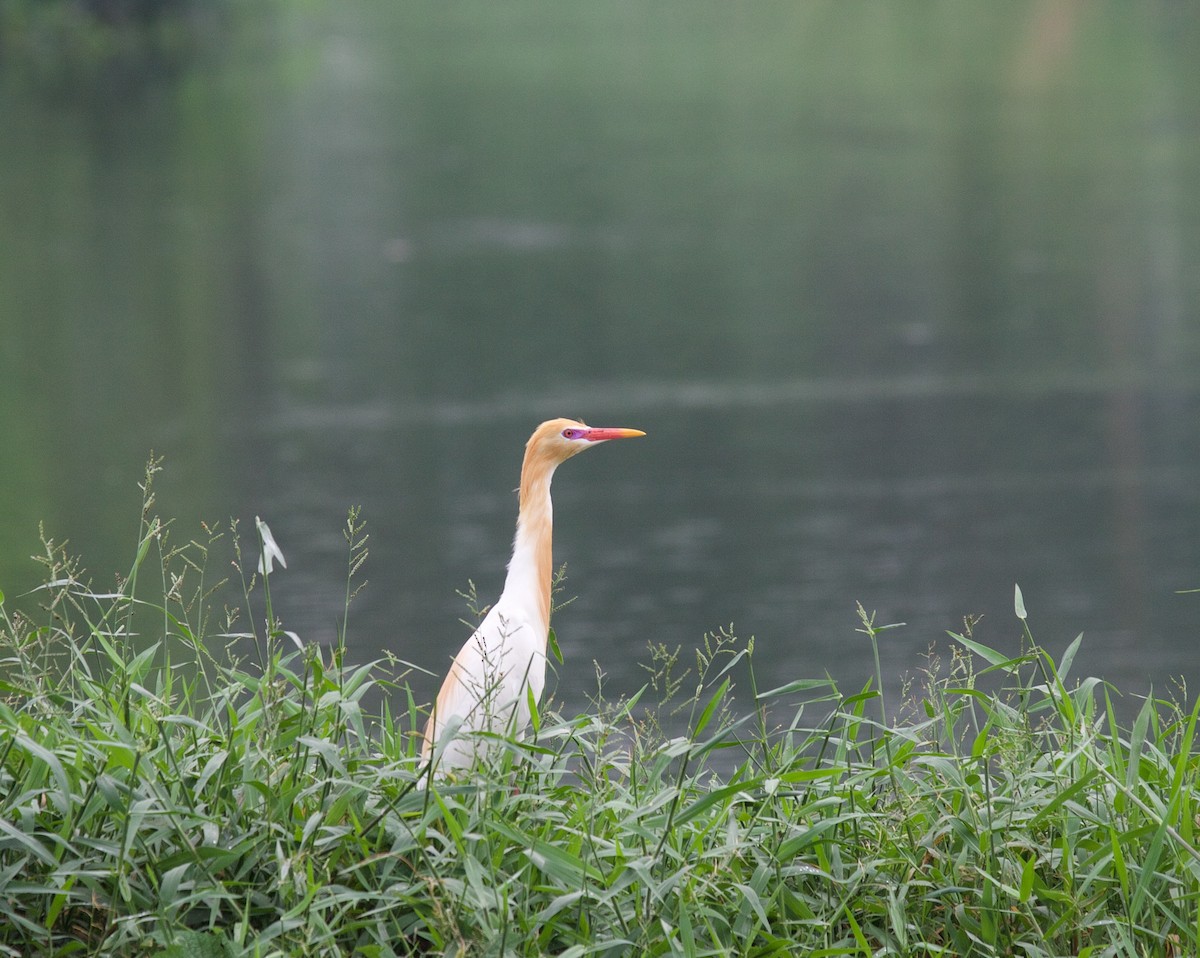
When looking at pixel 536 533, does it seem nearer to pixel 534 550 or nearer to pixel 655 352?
pixel 534 550

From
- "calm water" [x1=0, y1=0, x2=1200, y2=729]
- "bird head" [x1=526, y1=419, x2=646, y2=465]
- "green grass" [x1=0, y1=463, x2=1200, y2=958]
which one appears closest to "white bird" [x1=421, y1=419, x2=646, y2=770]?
"bird head" [x1=526, y1=419, x2=646, y2=465]

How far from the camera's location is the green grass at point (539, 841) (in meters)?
3.27

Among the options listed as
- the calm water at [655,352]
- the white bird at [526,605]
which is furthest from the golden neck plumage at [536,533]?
the calm water at [655,352]

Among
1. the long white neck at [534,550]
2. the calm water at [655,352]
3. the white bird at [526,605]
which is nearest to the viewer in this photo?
the white bird at [526,605]

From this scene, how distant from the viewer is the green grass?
3.27 m

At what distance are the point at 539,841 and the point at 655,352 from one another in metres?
14.7

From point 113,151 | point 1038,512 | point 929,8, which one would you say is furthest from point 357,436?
point 929,8

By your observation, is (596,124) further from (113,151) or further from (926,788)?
(926,788)

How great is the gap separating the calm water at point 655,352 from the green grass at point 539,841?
1.19 metres

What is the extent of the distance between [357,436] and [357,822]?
1165 cm

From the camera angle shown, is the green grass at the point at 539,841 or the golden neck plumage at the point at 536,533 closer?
the green grass at the point at 539,841

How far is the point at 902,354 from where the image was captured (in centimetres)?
1769

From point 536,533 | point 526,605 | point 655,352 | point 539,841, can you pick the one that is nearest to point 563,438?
point 536,533

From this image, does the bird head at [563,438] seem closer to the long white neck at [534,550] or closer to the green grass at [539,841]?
the long white neck at [534,550]
